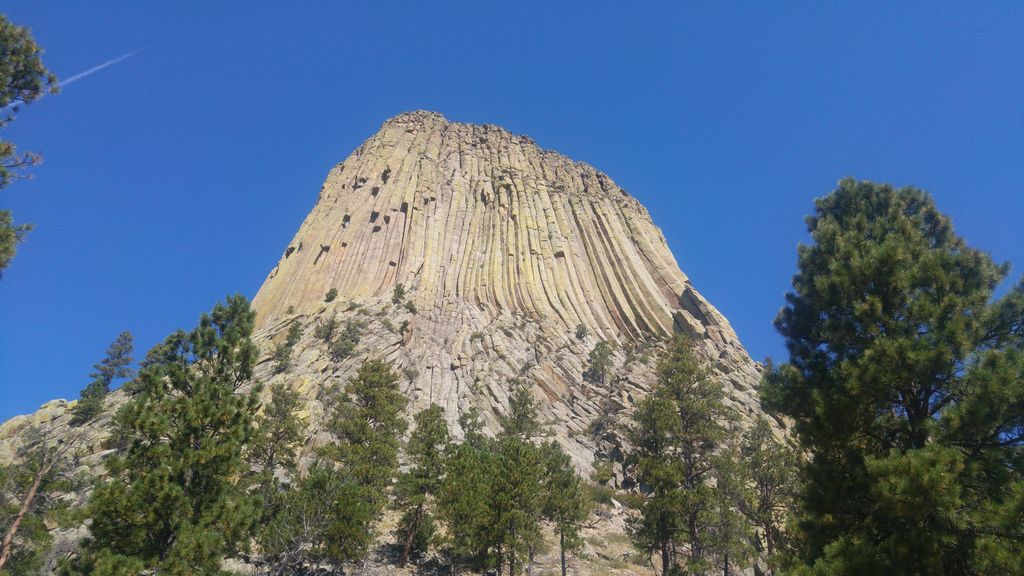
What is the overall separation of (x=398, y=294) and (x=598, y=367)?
29483 mm

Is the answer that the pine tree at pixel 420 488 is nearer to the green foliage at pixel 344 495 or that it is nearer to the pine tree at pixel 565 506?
the green foliage at pixel 344 495

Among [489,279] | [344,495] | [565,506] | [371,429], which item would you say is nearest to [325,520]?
[344,495]

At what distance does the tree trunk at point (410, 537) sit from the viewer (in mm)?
25906

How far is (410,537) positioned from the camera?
86.9 ft

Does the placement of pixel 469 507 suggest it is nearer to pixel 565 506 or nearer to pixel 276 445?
pixel 565 506

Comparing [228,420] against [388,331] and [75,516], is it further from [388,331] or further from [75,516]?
[388,331]

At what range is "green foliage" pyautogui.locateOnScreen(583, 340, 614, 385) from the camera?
61.7 metres

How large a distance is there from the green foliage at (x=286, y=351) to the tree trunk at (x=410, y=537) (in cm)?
2796

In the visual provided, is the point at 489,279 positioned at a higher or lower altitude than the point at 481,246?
lower

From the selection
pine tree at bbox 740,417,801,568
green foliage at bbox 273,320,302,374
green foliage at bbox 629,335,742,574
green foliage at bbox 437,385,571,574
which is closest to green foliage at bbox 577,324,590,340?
green foliage at bbox 273,320,302,374

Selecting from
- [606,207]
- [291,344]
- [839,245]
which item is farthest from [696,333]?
[839,245]

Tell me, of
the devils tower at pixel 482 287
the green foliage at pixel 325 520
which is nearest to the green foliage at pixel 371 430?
the green foliage at pixel 325 520

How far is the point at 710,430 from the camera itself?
67.9 feet

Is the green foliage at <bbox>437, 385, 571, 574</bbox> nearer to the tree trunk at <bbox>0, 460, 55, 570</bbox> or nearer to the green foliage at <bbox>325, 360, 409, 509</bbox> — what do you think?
the green foliage at <bbox>325, 360, 409, 509</bbox>
